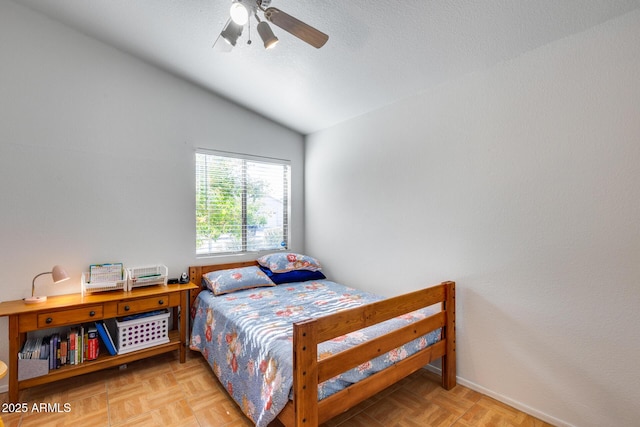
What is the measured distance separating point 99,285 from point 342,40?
2.71m

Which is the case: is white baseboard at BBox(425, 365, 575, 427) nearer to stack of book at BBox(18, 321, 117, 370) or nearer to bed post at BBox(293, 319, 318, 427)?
bed post at BBox(293, 319, 318, 427)

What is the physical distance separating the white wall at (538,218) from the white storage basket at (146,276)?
2.19 metres

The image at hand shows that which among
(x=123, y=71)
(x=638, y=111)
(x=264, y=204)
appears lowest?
(x=264, y=204)

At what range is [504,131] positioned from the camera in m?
2.05

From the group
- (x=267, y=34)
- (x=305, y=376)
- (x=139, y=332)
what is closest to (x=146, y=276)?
(x=139, y=332)

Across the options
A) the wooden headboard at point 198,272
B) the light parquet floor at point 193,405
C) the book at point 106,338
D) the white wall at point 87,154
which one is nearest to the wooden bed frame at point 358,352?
the light parquet floor at point 193,405

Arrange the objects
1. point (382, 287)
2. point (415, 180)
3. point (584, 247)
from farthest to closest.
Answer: point (382, 287), point (415, 180), point (584, 247)

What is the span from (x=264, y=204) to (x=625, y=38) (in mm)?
3239

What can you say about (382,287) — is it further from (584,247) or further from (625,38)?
(625,38)

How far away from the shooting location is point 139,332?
8.13 feet

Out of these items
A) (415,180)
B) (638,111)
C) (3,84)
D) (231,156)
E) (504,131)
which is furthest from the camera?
(231,156)

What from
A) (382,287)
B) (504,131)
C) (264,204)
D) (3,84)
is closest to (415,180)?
(504,131)

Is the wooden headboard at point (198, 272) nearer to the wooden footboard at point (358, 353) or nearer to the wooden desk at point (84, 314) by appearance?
the wooden desk at point (84, 314)

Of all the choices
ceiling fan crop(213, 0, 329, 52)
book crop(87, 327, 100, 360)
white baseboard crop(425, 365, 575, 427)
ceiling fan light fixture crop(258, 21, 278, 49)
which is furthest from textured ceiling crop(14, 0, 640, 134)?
book crop(87, 327, 100, 360)
